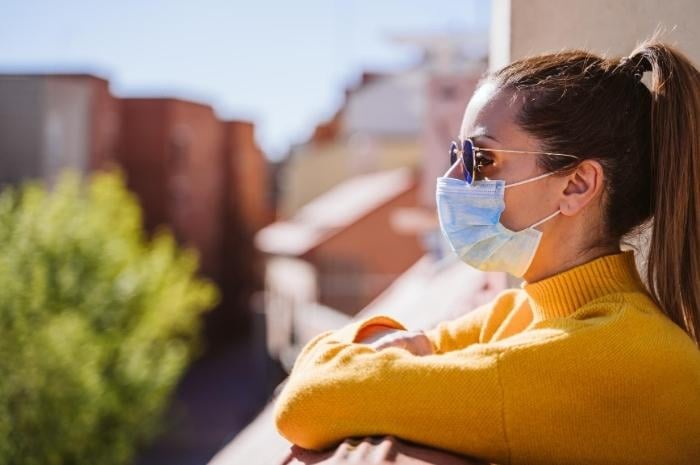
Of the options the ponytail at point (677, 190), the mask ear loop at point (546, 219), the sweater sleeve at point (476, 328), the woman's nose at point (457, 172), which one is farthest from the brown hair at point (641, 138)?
the sweater sleeve at point (476, 328)

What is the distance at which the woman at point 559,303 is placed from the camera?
1532 millimetres

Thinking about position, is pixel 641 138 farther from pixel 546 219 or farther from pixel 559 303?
pixel 559 303

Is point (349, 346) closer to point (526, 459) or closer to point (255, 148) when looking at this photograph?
point (526, 459)

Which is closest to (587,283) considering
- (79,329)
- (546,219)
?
(546,219)

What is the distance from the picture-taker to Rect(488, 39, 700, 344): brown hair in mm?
1791

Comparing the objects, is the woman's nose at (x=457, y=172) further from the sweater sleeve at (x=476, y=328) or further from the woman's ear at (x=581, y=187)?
the sweater sleeve at (x=476, y=328)

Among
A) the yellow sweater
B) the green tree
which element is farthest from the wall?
the green tree

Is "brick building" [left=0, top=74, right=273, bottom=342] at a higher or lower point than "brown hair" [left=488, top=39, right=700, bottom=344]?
lower

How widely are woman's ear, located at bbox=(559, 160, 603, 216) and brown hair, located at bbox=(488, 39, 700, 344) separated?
0.07ft

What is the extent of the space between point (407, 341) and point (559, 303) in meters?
0.38

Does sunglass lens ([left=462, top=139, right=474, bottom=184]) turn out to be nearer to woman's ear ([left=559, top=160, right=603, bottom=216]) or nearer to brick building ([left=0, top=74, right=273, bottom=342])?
woman's ear ([left=559, top=160, right=603, bottom=216])

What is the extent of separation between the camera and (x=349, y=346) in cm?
176

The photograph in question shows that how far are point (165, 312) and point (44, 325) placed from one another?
4461 millimetres

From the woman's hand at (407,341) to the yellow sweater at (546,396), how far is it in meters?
0.32
